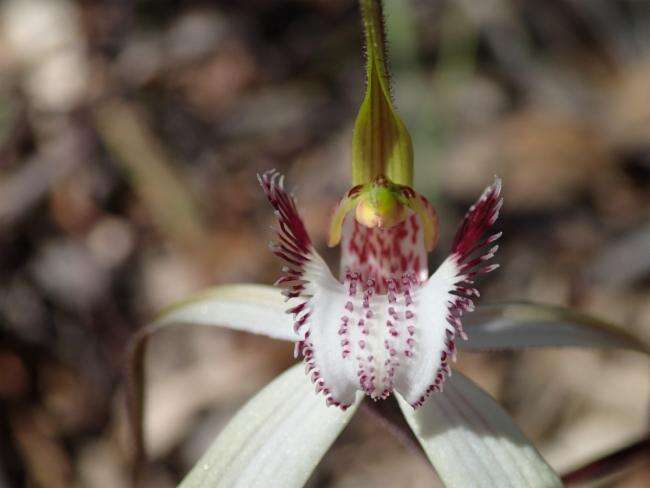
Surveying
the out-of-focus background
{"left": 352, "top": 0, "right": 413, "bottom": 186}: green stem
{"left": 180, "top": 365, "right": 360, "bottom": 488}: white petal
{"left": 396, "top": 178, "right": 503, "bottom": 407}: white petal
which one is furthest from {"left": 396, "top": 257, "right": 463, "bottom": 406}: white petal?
the out-of-focus background

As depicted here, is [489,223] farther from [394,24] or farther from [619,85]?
[619,85]

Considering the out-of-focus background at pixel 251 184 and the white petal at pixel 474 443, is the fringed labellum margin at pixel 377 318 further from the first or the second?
the out-of-focus background at pixel 251 184

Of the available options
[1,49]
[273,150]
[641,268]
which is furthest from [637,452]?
[1,49]

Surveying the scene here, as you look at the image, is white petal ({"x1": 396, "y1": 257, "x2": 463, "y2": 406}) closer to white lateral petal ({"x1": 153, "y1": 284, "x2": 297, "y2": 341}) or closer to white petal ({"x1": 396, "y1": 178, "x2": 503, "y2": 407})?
white petal ({"x1": 396, "y1": 178, "x2": 503, "y2": 407})

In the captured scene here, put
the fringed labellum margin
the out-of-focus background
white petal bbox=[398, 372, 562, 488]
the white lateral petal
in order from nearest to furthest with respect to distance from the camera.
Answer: the fringed labellum margin
white petal bbox=[398, 372, 562, 488]
the white lateral petal
the out-of-focus background

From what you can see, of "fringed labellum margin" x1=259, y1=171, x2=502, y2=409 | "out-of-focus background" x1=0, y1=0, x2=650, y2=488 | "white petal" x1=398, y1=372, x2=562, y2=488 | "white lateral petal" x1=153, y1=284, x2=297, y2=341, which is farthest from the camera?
"out-of-focus background" x1=0, y1=0, x2=650, y2=488

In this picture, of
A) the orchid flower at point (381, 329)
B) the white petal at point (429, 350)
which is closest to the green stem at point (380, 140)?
the orchid flower at point (381, 329)
